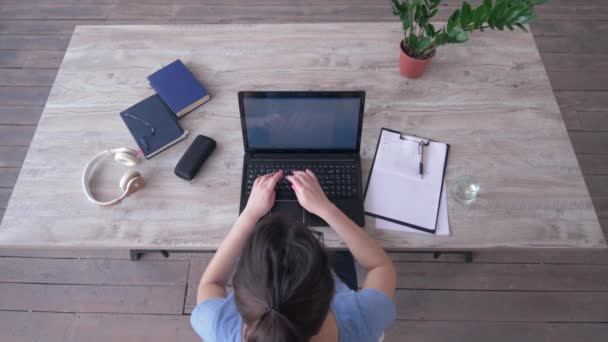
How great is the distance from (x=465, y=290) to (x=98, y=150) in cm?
149

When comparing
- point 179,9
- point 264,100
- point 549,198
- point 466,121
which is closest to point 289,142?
point 264,100

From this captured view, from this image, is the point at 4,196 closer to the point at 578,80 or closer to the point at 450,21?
the point at 450,21

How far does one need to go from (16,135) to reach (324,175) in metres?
1.85

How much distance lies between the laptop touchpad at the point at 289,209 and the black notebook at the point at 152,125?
14.2 inches

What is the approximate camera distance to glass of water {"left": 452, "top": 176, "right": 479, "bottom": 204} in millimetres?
1015

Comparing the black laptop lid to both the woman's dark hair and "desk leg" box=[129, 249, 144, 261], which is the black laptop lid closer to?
the woman's dark hair

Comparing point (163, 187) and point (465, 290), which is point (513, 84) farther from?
point (163, 187)

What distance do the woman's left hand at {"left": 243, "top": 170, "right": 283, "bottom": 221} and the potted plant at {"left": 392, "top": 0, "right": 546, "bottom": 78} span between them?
0.56m

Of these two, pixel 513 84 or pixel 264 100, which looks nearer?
pixel 264 100

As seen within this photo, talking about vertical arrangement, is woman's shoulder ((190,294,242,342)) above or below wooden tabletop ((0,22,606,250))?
below

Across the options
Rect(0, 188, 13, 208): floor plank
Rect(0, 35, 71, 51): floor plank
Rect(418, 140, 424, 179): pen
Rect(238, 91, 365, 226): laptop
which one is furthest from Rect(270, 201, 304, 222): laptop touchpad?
Rect(0, 35, 71, 51): floor plank

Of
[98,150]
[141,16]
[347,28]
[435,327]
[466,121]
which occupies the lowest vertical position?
[435,327]

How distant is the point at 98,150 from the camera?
1100mm

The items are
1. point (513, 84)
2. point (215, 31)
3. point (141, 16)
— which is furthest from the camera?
point (141, 16)
